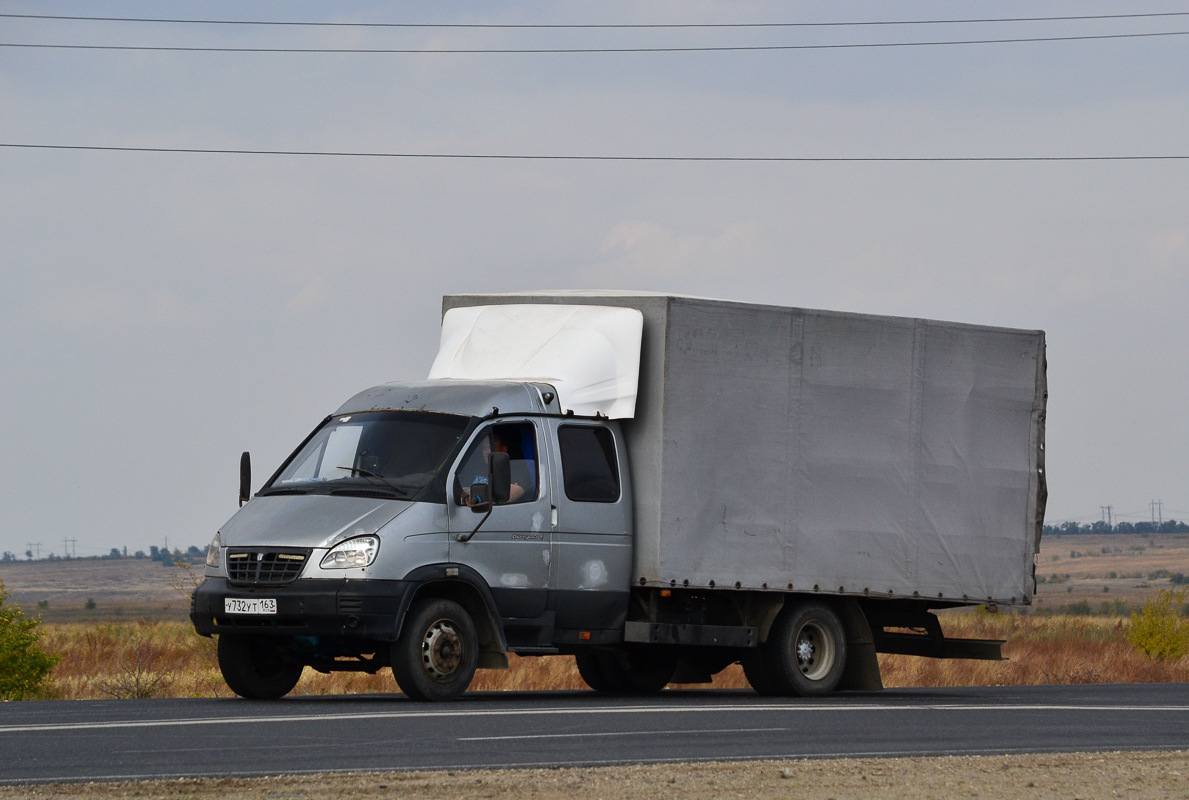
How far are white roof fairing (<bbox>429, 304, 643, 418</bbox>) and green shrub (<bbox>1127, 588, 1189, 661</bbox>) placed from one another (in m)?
19.2

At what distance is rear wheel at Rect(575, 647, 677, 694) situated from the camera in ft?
61.2

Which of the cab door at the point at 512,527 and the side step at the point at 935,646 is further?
the side step at the point at 935,646

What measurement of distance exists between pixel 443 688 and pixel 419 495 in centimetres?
161

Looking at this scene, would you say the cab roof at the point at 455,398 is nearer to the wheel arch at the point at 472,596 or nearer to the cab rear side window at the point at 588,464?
the cab rear side window at the point at 588,464

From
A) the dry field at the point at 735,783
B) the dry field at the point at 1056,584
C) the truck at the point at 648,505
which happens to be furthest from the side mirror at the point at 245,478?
the dry field at the point at 1056,584

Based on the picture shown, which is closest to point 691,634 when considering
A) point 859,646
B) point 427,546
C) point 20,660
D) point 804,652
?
point 804,652

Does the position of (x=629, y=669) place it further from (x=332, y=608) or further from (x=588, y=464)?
(x=332, y=608)

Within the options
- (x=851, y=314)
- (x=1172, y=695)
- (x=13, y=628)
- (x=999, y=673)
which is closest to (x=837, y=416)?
(x=851, y=314)

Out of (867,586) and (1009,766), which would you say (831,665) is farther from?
(1009,766)

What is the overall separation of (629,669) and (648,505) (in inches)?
129

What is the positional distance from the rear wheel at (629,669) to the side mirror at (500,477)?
3.96 m

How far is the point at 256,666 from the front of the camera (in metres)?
15.4

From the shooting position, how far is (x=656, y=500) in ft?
52.3

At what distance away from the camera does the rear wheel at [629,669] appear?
1866cm
